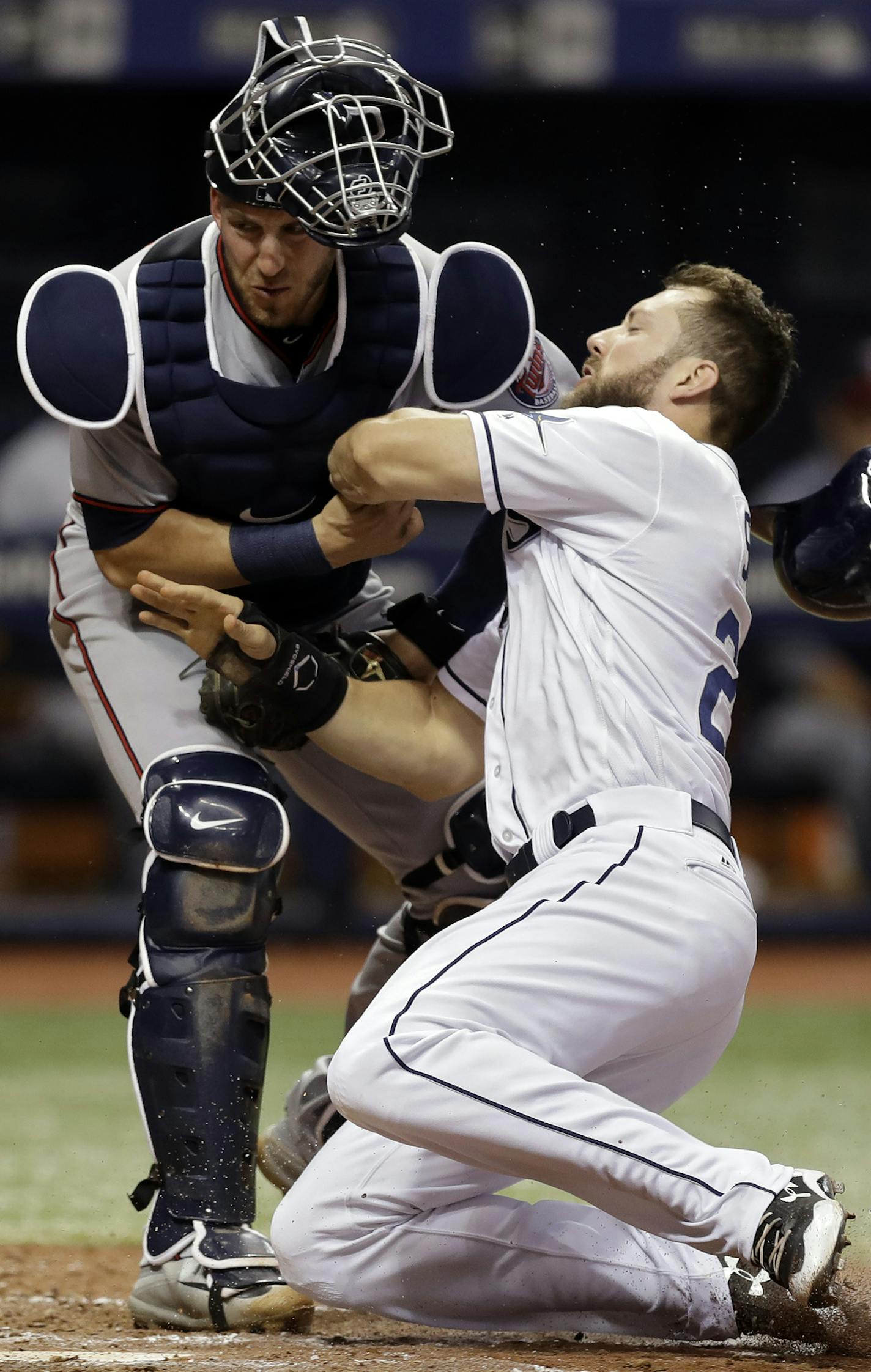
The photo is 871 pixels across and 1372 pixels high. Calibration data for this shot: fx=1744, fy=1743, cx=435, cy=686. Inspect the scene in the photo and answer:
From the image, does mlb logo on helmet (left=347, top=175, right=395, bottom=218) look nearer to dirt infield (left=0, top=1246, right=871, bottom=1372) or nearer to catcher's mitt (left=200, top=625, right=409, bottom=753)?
catcher's mitt (left=200, top=625, right=409, bottom=753)

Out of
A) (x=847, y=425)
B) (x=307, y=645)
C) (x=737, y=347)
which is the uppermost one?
(x=737, y=347)

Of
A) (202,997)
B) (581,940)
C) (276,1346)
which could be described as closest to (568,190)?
(202,997)

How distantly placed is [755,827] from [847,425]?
80.8 inches

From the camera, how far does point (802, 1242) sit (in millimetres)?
2119

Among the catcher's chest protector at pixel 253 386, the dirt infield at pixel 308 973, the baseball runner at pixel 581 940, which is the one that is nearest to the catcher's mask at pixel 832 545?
the baseball runner at pixel 581 940

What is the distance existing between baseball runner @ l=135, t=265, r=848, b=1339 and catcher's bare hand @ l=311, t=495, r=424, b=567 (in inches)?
4.0

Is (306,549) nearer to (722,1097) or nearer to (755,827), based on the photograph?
(722,1097)

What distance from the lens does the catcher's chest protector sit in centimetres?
289

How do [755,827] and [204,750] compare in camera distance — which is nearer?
[204,750]

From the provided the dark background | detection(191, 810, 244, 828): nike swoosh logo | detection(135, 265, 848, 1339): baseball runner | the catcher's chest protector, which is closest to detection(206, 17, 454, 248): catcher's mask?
the catcher's chest protector

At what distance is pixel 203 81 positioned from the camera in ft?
24.7

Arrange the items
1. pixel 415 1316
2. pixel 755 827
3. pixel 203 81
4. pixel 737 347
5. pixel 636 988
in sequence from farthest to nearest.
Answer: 1. pixel 755 827
2. pixel 203 81
3. pixel 737 347
4. pixel 415 1316
5. pixel 636 988

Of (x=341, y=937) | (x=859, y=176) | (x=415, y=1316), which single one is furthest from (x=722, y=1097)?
(x=859, y=176)

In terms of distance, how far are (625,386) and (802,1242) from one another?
1.36 m
